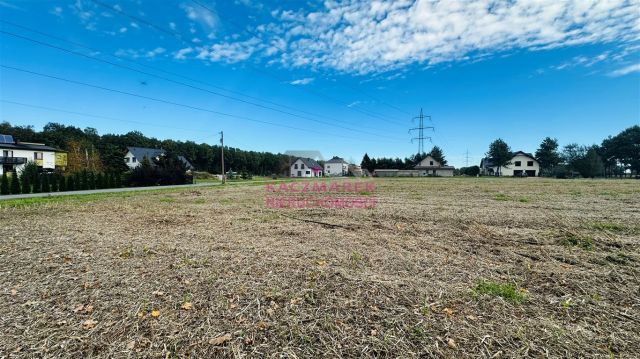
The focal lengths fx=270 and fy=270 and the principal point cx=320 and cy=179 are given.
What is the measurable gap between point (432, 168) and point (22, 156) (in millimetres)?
87923

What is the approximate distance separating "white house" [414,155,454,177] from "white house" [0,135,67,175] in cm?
7936

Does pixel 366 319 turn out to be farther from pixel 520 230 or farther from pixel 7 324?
pixel 520 230

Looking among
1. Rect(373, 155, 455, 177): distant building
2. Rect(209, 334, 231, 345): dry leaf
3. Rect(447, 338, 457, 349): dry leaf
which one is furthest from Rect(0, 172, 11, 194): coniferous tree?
Rect(373, 155, 455, 177): distant building

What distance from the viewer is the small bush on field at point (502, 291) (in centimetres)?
331

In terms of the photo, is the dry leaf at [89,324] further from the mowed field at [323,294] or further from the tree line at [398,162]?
the tree line at [398,162]

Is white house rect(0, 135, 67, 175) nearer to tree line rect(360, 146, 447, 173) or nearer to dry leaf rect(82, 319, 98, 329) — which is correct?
dry leaf rect(82, 319, 98, 329)

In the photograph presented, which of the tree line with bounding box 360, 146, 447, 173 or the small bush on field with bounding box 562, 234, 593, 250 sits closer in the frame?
the small bush on field with bounding box 562, 234, 593, 250

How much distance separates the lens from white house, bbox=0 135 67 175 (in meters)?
42.2

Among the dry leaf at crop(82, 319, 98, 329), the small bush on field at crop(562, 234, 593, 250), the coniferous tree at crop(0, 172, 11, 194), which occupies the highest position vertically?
the coniferous tree at crop(0, 172, 11, 194)

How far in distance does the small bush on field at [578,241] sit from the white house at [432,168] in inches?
2950

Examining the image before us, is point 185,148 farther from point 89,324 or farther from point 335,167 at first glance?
point 89,324

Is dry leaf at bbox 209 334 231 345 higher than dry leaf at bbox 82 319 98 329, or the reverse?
dry leaf at bbox 82 319 98 329

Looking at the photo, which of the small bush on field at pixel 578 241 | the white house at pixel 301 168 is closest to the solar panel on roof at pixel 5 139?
the white house at pixel 301 168

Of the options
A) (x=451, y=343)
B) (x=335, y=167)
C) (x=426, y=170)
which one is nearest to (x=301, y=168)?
(x=335, y=167)
